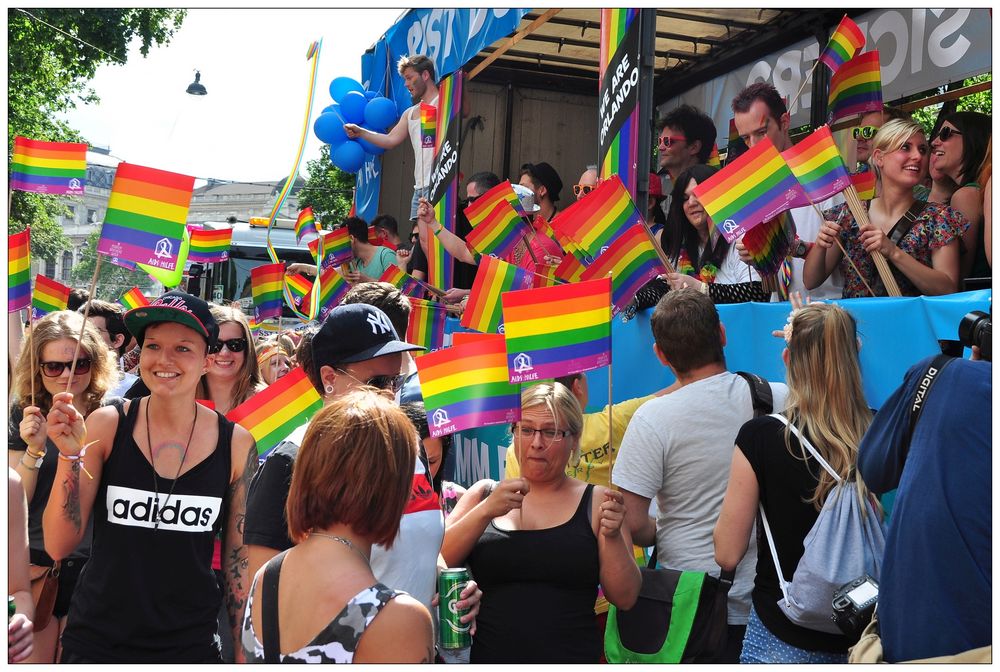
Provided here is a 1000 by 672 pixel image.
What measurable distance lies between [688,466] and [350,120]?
952 cm

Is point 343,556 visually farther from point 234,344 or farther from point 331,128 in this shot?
point 331,128

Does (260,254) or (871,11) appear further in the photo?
(260,254)

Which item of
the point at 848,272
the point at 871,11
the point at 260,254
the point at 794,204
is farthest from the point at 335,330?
the point at 260,254

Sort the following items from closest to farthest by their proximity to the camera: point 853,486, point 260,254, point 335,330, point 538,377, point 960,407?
1. point 960,407
2. point 853,486
3. point 335,330
4. point 538,377
5. point 260,254

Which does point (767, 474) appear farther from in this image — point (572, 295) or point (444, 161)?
point (444, 161)

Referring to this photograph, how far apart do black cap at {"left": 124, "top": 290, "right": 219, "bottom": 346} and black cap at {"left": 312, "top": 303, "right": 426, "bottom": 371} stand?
1.57 feet

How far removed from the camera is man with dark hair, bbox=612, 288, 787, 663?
11.5 ft

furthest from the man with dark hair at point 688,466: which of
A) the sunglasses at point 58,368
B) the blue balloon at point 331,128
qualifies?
the blue balloon at point 331,128

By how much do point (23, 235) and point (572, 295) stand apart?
8.58 ft

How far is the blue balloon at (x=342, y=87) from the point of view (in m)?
12.6

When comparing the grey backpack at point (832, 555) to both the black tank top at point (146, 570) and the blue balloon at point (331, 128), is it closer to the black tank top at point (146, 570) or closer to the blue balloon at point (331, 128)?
the black tank top at point (146, 570)

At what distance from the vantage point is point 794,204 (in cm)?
405

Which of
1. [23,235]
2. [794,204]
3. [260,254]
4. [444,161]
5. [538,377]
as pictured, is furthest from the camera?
[260,254]

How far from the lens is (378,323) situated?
3.20 m
